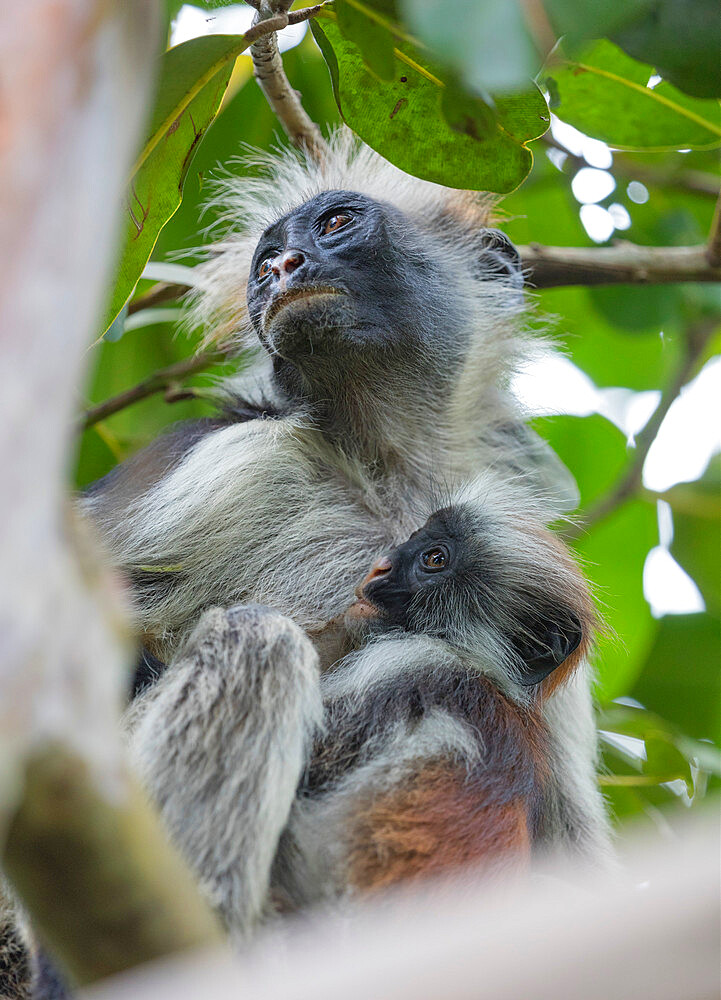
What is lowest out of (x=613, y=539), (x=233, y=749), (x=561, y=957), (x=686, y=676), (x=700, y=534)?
(x=686, y=676)

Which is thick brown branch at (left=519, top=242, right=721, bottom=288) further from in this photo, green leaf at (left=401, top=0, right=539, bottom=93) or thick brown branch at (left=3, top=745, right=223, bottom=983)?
thick brown branch at (left=3, top=745, right=223, bottom=983)

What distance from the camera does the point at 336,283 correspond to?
2.89 m

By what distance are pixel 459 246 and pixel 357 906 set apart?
7.45 ft

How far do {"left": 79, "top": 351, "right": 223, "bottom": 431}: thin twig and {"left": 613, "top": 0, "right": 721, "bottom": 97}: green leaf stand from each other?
1.80 m

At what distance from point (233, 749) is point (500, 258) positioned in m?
2.06

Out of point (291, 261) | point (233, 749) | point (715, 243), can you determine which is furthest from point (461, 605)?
point (715, 243)

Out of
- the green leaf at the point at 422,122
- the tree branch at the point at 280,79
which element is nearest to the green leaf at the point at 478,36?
the green leaf at the point at 422,122

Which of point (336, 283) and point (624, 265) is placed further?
point (624, 265)

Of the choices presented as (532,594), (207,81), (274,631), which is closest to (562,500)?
(532,594)

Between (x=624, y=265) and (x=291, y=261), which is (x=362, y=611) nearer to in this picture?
(x=291, y=261)

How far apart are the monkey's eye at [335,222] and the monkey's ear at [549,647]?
1.26 m

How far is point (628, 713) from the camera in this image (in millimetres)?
3764

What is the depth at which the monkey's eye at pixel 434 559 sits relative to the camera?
2576 mm

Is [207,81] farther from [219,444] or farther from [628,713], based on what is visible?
[628,713]
